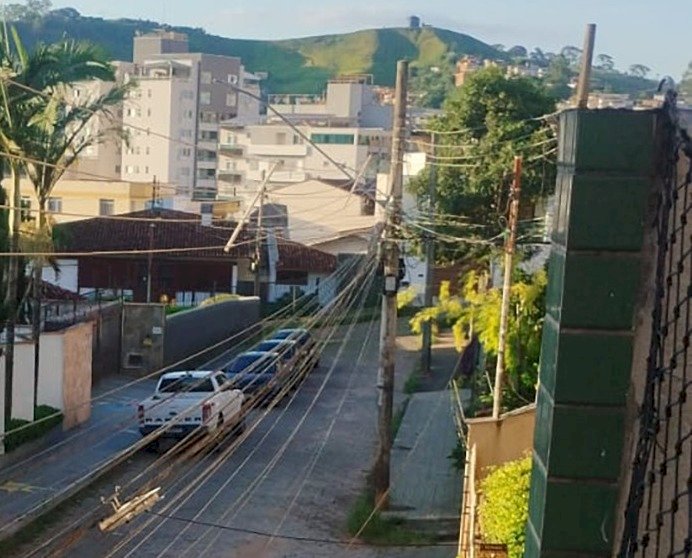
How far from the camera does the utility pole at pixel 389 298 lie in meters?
14.5

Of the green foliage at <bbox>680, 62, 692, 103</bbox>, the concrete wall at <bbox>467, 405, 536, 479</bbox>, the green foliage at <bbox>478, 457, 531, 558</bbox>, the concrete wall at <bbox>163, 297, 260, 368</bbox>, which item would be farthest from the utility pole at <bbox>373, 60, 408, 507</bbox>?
the concrete wall at <bbox>163, 297, 260, 368</bbox>

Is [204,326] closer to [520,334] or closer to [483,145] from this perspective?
[483,145]

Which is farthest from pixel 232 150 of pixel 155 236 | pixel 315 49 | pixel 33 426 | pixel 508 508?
pixel 315 49

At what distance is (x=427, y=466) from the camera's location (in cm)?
1772

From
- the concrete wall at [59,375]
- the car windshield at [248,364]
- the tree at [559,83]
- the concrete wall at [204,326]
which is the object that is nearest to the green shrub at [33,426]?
the concrete wall at [59,375]

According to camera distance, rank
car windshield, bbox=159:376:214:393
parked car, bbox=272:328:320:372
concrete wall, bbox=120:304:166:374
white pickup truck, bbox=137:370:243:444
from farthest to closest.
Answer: concrete wall, bbox=120:304:166:374 → parked car, bbox=272:328:320:372 → car windshield, bbox=159:376:214:393 → white pickup truck, bbox=137:370:243:444

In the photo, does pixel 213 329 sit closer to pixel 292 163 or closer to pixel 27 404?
pixel 27 404

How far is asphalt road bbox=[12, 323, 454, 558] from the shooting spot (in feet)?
A: 44.7

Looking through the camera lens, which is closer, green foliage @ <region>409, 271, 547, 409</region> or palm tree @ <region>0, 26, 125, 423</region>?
palm tree @ <region>0, 26, 125, 423</region>

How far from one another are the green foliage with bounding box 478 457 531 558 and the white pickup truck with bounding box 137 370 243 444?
26.5 feet

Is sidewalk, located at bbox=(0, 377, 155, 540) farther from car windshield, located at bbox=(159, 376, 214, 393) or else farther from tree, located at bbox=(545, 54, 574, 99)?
tree, located at bbox=(545, 54, 574, 99)

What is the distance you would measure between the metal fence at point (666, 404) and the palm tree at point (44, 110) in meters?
12.5

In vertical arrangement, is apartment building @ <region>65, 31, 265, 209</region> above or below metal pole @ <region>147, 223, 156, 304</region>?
above

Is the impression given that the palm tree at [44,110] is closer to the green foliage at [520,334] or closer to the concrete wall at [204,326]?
the green foliage at [520,334]
